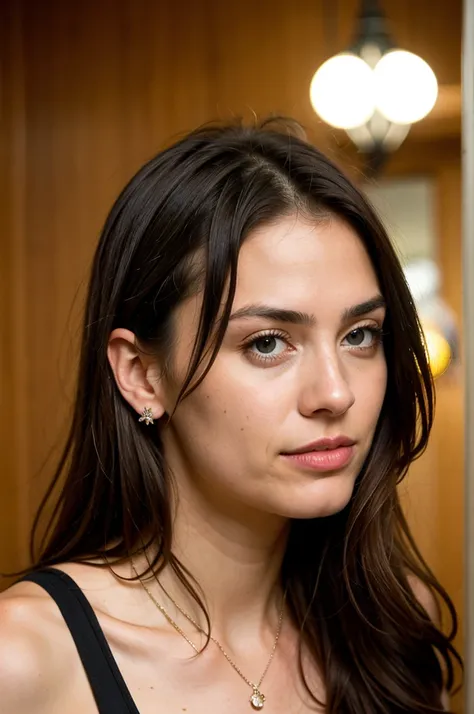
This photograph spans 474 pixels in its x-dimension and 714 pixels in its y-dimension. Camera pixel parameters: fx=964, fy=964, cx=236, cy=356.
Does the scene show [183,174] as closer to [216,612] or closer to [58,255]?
[216,612]

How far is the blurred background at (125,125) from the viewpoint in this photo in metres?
2.08

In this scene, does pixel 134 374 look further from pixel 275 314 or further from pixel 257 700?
pixel 257 700

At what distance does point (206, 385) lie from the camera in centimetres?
124

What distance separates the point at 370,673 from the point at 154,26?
154 cm

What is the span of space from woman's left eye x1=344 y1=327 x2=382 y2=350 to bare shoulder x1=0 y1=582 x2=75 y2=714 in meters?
0.52

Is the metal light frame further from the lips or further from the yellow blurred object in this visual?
the yellow blurred object

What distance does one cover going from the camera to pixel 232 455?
1243 millimetres

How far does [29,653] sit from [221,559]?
33 cm

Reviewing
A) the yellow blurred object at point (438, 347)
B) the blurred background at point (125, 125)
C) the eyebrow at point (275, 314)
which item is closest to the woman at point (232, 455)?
the eyebrow at point (275, 314)

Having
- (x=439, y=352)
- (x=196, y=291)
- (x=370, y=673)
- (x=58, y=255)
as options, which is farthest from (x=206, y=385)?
(x=58, y=255)

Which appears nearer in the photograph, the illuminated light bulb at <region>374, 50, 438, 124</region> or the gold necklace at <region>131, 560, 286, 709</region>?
the gold necklace at <region>131, 560, 286, 709</region>

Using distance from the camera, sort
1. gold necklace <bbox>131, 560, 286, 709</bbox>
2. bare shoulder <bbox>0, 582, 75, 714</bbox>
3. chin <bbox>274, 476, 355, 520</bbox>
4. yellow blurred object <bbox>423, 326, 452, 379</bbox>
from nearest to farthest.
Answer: bare shoulder <bbox>0, 582, 75, 714</bbox>, chin <bbox>274, 476, 355, 520</bbox>, gold necklace <bbox>131, 560, 286, 709</bbox>, yellow blurred object <bbox>423, 326, 452, 379</bbox>

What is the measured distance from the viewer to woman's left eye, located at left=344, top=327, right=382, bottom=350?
1.29 m

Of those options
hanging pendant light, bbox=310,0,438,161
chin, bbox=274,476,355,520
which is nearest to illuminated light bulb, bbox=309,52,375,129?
hanging pendant light, bbox=310,0,438,161
